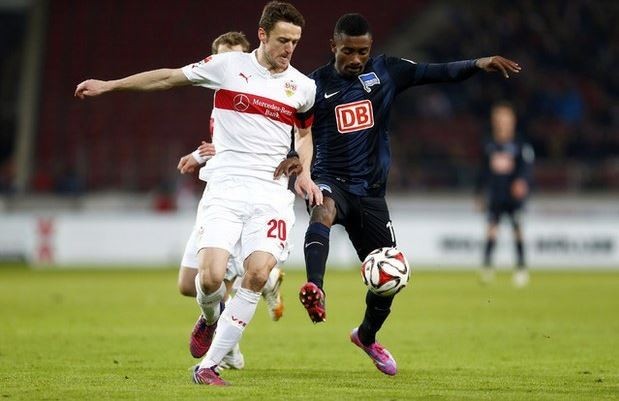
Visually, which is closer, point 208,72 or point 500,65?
point 208,72

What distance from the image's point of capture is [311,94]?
7762 mm

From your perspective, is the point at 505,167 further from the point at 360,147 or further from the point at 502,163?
the point at 360,147

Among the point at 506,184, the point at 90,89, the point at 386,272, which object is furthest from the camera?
the point at 506,184

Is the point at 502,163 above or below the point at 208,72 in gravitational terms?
below

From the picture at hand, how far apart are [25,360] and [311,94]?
3121 mm

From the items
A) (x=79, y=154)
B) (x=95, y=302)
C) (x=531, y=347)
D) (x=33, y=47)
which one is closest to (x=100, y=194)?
(x=79, y=154)

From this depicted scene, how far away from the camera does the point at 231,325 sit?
24.1 ft

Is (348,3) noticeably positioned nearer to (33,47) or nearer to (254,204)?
(33,47)

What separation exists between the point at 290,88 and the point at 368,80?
3.23ft

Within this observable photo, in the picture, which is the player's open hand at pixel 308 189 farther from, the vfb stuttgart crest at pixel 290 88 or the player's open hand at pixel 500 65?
the player's open hand at pixel 500 65

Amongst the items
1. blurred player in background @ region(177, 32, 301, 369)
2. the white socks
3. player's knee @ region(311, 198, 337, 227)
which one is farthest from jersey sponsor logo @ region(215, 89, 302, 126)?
the white socks

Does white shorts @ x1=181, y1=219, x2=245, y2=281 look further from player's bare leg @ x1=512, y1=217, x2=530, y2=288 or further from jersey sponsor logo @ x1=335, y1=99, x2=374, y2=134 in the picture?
player's bare leg @ x1=512, y1=217, x2=530, y2=288

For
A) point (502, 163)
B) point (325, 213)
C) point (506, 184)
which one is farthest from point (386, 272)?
point (502, 163)

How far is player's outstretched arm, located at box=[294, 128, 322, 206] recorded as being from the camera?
775cm
